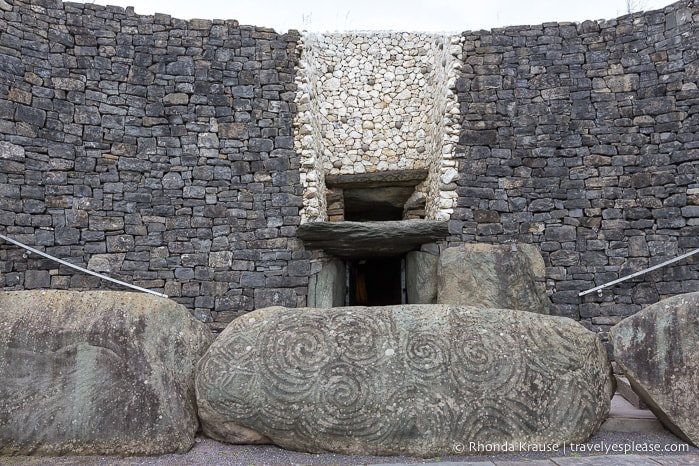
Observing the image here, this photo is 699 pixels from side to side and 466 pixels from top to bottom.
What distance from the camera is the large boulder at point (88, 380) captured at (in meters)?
3.11

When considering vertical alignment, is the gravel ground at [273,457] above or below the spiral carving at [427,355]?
below

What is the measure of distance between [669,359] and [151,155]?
6161mm

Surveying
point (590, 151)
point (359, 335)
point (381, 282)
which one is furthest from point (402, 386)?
point (381, 282)

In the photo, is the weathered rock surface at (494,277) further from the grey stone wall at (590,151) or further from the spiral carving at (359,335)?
the spiral carving at (359,335)

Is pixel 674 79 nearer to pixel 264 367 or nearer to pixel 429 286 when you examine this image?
pixel 429 286

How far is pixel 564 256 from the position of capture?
6.50 m

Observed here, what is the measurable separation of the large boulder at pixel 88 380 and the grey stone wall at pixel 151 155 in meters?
3.06

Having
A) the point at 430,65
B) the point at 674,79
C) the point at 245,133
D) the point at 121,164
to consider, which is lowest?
the point at 121,164

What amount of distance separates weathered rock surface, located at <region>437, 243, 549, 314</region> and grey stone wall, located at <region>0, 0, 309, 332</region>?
193cm

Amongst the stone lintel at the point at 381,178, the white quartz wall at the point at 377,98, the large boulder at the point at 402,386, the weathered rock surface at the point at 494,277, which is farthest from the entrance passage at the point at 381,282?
the large boulder at the point at 402,386

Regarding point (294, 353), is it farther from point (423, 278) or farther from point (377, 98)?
point (377, 98)

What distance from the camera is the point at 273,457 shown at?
3.16 metres

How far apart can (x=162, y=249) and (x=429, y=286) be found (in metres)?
3.56

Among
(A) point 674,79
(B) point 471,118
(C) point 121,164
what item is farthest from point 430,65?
(C) point 121,164
